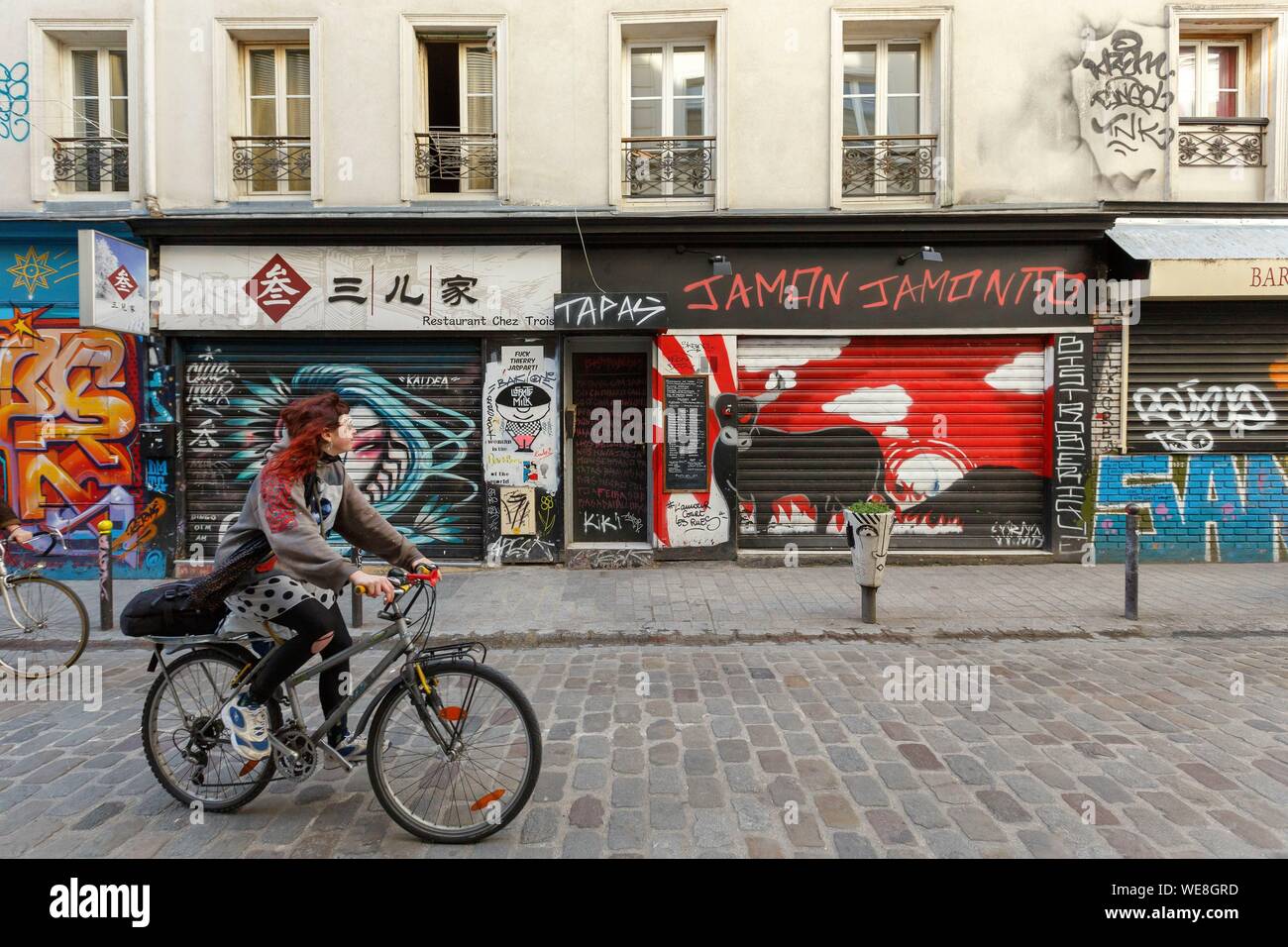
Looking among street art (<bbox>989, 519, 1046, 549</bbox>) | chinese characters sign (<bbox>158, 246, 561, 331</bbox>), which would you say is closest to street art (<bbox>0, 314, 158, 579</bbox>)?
chinese characters sign (<bbox>158, 246, 561, 331</bbox>)

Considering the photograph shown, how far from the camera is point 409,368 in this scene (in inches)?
378

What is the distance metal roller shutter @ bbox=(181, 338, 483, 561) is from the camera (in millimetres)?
9570

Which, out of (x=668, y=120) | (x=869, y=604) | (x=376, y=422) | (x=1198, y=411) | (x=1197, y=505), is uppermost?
(x=668, y=120)

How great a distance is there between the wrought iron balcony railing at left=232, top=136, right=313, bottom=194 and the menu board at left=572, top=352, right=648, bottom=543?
4.38 meters

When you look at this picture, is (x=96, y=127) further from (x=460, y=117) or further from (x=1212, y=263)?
(x=1212, y=263)

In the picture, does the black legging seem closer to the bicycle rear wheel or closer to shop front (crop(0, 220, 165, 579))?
the bicycle rear wheel

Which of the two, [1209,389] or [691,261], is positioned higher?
[691,261]

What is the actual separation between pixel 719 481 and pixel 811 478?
1.32 meters

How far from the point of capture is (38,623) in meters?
5.67

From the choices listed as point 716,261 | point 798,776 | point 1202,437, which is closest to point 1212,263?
point 1202,437

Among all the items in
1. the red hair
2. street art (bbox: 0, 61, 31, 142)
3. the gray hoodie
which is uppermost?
street art (bbox: 0, 61, 31, 142)

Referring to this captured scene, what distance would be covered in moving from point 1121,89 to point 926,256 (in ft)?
11.0
